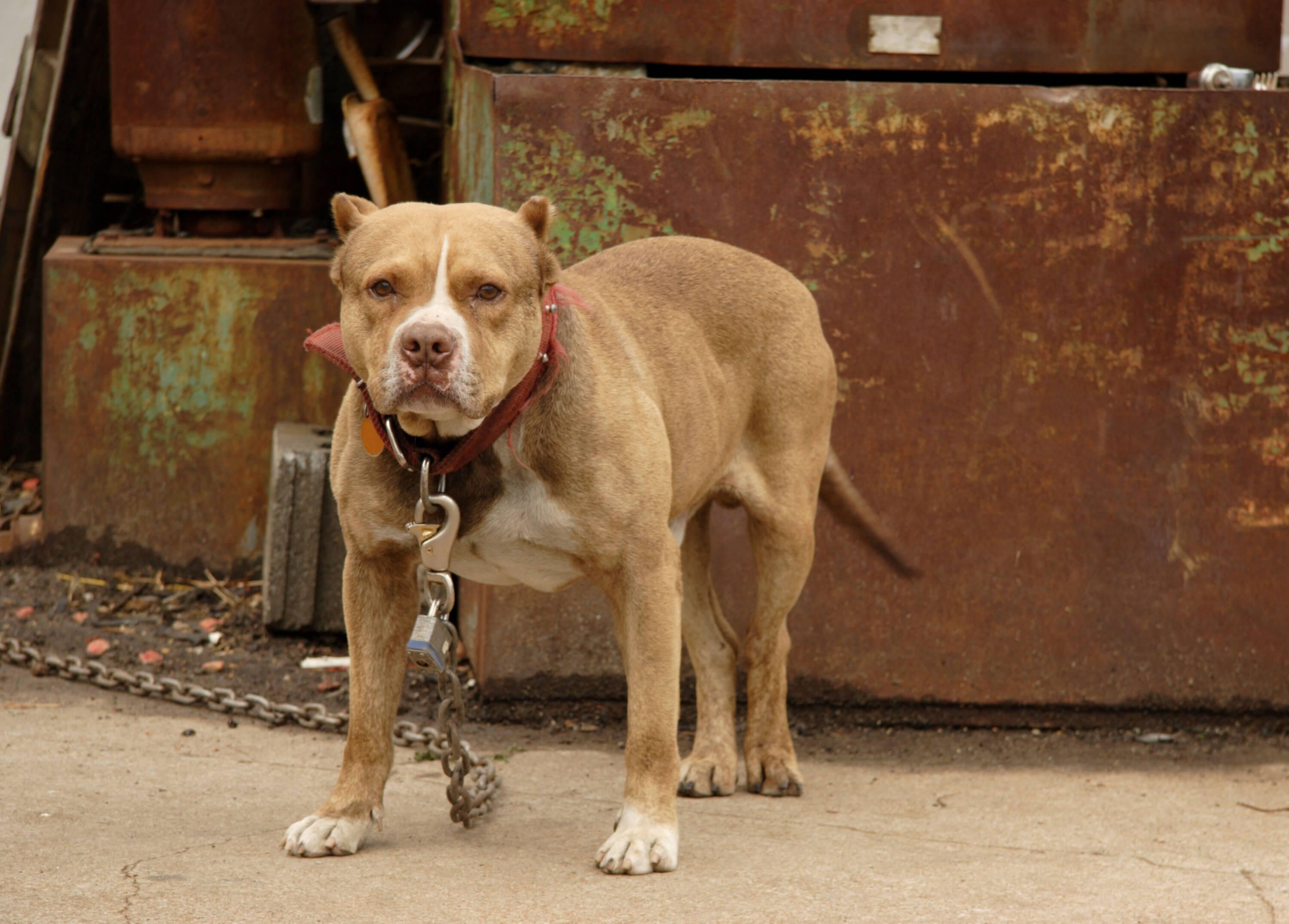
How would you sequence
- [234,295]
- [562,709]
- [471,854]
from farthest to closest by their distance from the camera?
[234,295]
[562,709]
[471,854]

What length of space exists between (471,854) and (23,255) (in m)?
3.85

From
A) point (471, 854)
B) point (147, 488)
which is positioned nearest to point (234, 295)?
point (147, 488)

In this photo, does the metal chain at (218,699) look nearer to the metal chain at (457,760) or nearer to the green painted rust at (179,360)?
the metal chain at (457,760)

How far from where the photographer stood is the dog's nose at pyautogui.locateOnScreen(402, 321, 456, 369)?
2.62 metres

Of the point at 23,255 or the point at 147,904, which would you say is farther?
the point at 23,255

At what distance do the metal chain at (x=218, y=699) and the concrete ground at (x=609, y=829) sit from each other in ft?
0.17

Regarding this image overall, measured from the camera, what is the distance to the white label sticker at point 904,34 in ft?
13.7

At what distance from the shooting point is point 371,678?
318 cm

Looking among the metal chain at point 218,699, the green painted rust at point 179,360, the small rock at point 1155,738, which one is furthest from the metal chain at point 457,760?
the green painted rust at point 179,360

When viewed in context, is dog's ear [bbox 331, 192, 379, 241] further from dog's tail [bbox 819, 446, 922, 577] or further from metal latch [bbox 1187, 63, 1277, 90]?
metal latch [bbox 1187, 63, 1277, 90]

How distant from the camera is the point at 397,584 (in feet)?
10.5

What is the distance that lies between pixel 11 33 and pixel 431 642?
5.59 metres

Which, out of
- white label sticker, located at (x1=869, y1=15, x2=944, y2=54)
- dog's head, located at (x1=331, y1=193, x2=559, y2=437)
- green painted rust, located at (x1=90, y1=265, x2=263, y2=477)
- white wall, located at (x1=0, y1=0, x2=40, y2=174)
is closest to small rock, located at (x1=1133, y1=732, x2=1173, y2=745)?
white label sticker, located at (x1=869, y1=15, x2=944, y2=54)

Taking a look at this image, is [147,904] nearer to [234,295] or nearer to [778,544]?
[778,544]
